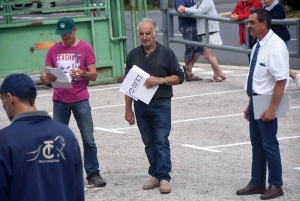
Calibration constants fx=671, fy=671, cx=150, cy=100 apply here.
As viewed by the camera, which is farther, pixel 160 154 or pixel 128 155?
pixel 128 155

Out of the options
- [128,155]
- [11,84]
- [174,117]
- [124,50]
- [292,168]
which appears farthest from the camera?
[124,50]

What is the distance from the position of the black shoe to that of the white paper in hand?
998mm

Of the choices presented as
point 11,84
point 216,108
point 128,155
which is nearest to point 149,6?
point 216,108

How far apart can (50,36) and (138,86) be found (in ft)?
21.4

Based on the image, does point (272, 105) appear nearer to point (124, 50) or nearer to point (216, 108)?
point (216, 108)

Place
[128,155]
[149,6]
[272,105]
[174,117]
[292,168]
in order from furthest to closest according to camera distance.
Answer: [149,6] → [174,117] → [128,155] → [292,168] → [272,105]

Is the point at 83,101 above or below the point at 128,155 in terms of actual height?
above

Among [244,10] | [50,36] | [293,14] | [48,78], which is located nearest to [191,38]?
[244,10]

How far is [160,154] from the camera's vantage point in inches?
271

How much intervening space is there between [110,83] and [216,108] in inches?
130

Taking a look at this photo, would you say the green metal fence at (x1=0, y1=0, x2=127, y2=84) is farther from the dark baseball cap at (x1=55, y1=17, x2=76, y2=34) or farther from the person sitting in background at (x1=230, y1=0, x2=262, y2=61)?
the dark baseball cap at (x1=55, y1=17, x2=76, y2=34)

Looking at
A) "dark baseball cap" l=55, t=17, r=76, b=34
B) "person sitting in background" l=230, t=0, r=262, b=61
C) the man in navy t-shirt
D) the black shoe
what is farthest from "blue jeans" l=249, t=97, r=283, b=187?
"person sitting in background" l=230, t=0, r=262, b=61

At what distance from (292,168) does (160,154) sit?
1623mm

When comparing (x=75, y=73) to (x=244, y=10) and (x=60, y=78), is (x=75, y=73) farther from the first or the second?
(x=244, y=10)
